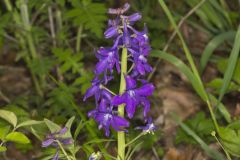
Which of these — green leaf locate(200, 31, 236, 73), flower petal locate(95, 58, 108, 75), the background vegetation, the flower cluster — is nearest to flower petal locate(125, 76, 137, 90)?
the flower cluster

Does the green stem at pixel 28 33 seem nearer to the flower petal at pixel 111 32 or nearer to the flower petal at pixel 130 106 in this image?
the flower petal at pixel 111 32

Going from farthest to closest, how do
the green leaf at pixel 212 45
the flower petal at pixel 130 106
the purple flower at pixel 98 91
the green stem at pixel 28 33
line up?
the green stem at pixel 28 33 → the green leaf at pixel 212 45 → the purple flower at pixel 98 91 → the flower petal at pixel 130 106

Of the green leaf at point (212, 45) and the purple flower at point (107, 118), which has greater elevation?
the purple flower at point (107, 118)

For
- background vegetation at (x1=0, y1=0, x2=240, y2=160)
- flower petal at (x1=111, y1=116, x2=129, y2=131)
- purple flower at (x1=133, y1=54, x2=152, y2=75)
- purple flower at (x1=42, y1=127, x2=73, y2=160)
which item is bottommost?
background vegetation at (x1=0, y1=0, x2=240, y2=160)

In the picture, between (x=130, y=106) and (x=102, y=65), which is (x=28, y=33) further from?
(x=130, y=106)

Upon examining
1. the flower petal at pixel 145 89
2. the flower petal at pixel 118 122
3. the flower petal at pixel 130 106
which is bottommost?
the flower petal at pixel 118 122

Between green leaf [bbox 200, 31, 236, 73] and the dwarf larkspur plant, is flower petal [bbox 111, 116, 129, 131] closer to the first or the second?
the dwarf larkspur plant

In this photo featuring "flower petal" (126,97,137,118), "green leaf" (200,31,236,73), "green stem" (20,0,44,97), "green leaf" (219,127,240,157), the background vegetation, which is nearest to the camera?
"flower petal" (126,97,137,118)

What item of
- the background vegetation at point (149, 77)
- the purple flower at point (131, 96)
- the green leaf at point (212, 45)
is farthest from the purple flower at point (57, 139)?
the green leaf at point (212, 45)

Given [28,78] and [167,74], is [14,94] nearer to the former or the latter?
[28,78]

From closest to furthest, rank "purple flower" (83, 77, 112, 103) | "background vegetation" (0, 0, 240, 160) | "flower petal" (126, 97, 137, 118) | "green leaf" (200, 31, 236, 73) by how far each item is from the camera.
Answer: "flower petal" (126, 97, 137, 118) → "purple flower" (83, 77, 112, 103) → "background vegetation" (0, 0, 240, 160) → "green leaf" (200, 31, 236, 73)

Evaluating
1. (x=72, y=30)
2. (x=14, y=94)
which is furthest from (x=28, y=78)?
(x=72, y=30)

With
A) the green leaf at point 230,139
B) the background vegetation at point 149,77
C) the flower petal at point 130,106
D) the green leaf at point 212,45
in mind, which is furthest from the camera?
the green leaf at point 212,45
